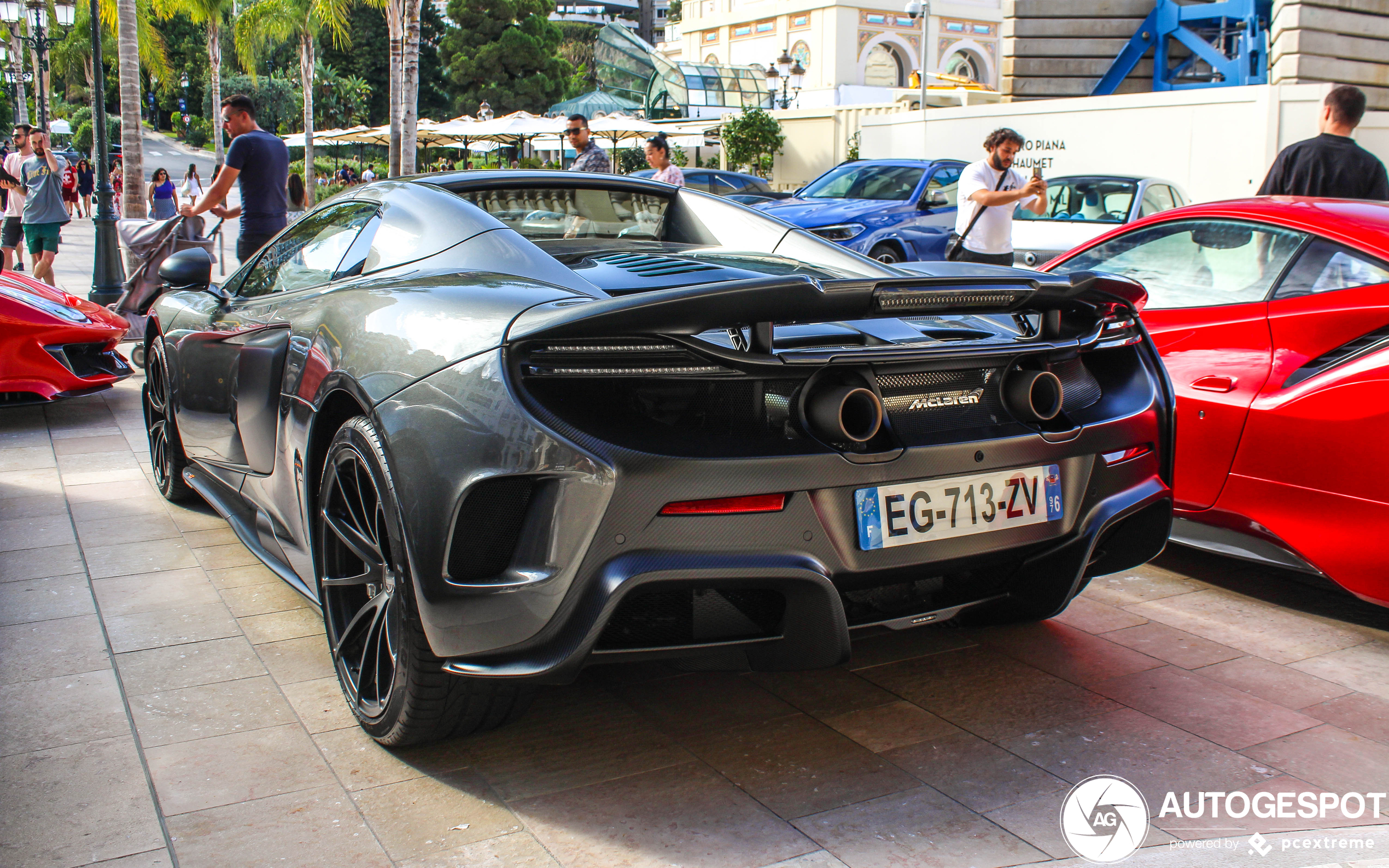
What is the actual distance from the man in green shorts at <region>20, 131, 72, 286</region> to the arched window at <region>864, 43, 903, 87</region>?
171 feet

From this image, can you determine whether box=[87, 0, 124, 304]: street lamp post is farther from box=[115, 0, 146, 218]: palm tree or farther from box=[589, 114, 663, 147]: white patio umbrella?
box=[589, 114, 663, 147]: white patio umbrella

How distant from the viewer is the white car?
41.5 feet

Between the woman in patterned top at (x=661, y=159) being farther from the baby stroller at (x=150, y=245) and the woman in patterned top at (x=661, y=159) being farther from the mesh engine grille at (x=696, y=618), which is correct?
the mesh engine grille at (x=696, y=618)

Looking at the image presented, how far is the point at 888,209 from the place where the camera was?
1298 cm

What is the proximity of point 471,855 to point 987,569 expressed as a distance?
4.33 ft

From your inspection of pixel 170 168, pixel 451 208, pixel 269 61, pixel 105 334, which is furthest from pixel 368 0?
pixel 269 61

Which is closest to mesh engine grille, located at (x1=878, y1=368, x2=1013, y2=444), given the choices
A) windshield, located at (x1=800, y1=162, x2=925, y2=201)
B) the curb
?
windshield, located at (x1=800, y1=162, x2=925, y2=201)

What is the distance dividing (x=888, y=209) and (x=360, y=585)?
1099cm

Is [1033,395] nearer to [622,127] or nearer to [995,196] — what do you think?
[995,196]

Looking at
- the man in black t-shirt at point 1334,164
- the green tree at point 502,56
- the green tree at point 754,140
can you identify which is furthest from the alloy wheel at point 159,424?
the green tree at point 502,56

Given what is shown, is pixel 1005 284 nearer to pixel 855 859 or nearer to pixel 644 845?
pixel 855 859

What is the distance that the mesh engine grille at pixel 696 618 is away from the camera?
2281 millimetres

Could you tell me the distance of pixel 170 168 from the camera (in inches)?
2304

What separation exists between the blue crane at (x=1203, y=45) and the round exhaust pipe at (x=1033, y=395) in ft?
83.5
